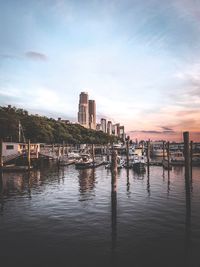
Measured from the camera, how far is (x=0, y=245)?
15.4 m

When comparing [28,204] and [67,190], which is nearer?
[28,204]

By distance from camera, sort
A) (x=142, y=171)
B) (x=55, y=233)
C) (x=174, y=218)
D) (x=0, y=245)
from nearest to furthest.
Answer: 1. (x=0, y=245)
2. (x=55, y=233)
3. (x=174, y=218)
4. (x=142, y=171)

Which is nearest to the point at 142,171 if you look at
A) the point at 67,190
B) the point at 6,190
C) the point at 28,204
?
the point at 67,190

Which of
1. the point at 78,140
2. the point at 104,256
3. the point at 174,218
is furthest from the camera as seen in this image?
the point at 78,140

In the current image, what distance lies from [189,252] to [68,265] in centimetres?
670

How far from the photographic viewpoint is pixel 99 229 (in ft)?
59.2

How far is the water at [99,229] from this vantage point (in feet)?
44.9

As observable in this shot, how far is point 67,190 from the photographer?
33688 millimetres

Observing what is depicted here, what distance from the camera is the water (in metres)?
13.7

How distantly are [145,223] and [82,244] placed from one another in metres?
5.80

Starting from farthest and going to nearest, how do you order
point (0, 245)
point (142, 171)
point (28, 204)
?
point (142, 171) → point (28, 204) → point (0, 245)

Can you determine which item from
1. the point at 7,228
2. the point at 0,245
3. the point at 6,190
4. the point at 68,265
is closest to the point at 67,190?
the point at 6,190

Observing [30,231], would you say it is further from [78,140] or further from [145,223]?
[78,140]

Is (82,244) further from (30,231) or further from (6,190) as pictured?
(6,190)
